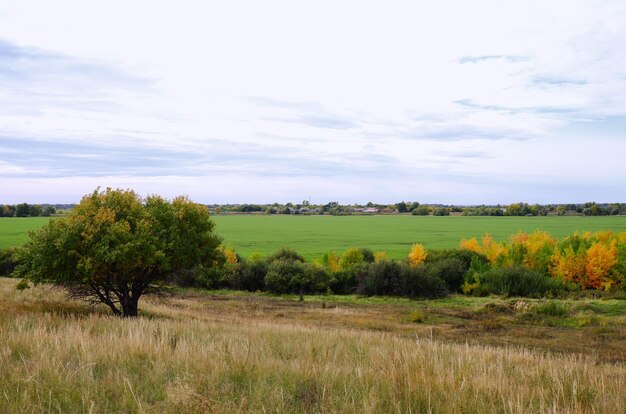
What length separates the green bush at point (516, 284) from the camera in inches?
2099

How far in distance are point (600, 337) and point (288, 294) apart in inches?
1316

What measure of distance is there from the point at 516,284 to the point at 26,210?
585 ft

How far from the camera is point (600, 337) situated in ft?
98.6

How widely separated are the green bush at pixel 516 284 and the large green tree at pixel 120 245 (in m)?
36.9

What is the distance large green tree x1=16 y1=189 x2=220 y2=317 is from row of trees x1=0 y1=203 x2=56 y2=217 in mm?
172908

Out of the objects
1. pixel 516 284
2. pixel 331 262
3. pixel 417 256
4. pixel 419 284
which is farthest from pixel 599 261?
pixel 331 262

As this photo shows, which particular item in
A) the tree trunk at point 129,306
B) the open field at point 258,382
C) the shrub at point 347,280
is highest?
the open field at point 258,382

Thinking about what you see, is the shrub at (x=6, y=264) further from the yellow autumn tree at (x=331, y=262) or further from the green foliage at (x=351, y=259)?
the green foliage at (x=351, y=259)

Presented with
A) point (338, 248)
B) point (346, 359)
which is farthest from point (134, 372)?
point (338, 248)

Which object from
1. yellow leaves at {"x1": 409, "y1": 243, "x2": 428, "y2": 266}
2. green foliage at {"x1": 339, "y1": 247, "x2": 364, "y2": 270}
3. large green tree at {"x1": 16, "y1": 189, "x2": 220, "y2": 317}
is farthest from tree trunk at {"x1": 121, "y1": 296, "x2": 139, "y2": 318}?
green foliage at {"x1": 339, "y1": 247, "x2": 364, "y2": 270}

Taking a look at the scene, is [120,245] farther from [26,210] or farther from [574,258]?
[26,210]

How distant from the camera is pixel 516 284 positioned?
53750mm

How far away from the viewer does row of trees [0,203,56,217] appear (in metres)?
181

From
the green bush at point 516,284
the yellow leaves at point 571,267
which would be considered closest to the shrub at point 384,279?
the green bush at point 516,284
